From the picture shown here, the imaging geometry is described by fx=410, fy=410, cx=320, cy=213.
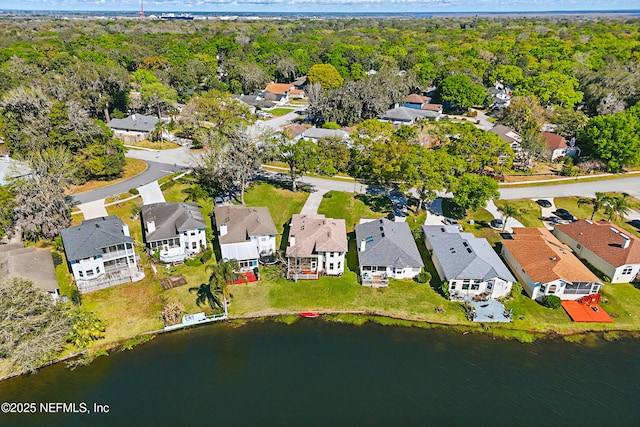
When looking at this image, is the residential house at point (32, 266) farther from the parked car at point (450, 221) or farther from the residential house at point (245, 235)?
the parked car at point (450, 221)

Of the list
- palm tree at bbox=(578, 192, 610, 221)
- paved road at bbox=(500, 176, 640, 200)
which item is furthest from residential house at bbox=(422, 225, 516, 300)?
paved road at bbox=(500, 176, 640, 200)

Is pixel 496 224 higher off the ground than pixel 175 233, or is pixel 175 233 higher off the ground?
pixel 175 233

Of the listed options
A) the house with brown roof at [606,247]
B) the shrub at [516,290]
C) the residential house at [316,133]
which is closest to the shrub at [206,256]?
the shrub at [516,290]

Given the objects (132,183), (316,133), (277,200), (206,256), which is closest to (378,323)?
(206,256)

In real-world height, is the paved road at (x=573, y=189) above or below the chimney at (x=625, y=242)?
A: below

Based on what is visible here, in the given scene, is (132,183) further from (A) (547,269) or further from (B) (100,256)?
(A) (547,269)

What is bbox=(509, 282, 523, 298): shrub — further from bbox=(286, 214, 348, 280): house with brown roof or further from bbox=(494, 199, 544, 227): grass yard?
bbox=(286, 214, 348, 280): house with brown roof
